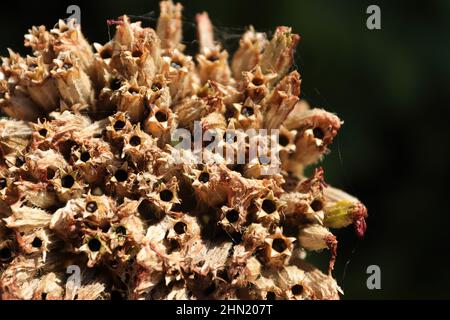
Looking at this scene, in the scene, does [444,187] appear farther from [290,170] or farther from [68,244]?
[68,244]

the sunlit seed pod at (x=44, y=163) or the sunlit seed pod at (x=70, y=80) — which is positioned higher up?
the sunlit seed pod at (x=70, y=80)

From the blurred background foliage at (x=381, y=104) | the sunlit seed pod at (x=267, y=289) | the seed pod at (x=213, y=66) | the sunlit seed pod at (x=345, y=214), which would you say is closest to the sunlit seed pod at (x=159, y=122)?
the seed pod at (x=213, y=66)

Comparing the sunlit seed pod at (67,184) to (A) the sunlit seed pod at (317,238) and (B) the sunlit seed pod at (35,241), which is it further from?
(A) the sunlit seed pod at (317,238)

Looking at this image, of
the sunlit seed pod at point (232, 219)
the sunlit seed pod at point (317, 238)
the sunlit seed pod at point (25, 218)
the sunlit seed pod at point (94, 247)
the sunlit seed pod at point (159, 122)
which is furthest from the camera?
the sunlit seed pod at point (317, 238)

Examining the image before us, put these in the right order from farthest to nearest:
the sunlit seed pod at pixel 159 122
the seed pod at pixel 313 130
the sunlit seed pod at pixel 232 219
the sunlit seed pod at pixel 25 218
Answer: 1. the seed pod at pixel 313 130
2. the sunlit seed pod at pixel 159 122
3. the sunlit seed pod at pixel 232 219
4. the sunlit seed pod at pixel 25 218

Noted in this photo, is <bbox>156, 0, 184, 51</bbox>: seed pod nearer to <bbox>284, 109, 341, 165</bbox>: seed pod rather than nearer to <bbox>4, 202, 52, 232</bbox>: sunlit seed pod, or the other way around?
<bbox>284, 109, 341, 165</bbox>: seed pod
